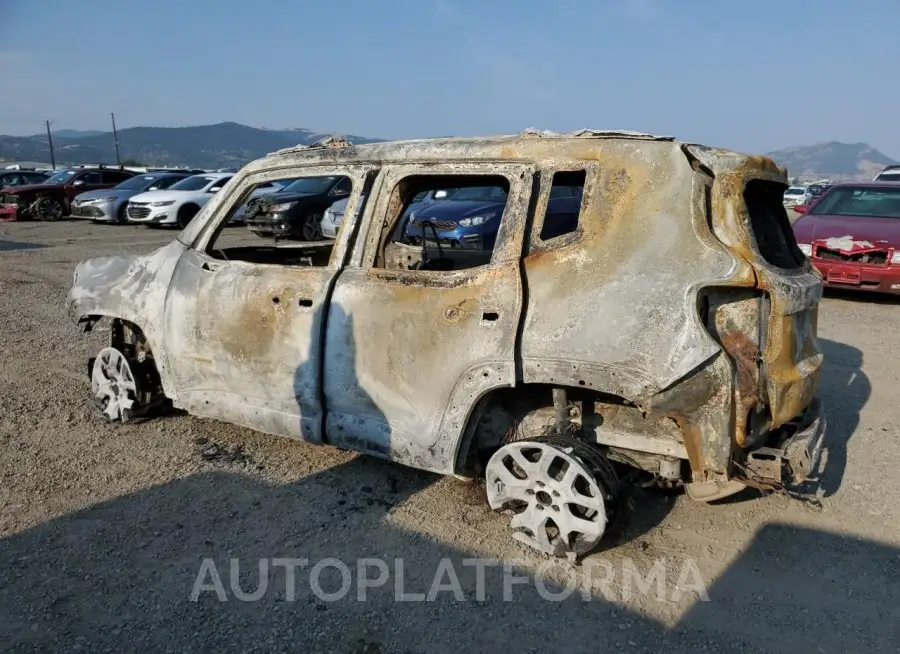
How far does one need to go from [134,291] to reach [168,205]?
46.4 feet

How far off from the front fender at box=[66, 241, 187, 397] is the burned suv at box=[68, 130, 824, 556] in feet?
0.71

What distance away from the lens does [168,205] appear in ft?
56.3

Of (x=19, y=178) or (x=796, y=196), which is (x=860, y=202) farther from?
(x=796, y=196)

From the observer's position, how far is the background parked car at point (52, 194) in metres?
19.6

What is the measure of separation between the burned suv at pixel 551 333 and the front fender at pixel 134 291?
0.22 metres

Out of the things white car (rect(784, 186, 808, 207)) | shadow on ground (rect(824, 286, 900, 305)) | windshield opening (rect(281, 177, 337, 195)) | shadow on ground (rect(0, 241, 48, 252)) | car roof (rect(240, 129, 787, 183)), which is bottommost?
white car (rect(784, 186, 808, 207))

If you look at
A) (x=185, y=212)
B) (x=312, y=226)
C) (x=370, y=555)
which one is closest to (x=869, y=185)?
(x=370, y=555)

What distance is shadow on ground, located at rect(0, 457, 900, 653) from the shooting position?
262cm

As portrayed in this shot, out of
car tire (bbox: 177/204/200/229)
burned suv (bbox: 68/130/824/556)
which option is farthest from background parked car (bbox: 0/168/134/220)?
burned suv (bbox: 68/130/824/556)

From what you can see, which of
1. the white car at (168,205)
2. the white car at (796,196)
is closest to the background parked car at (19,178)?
the white car at (168,205)

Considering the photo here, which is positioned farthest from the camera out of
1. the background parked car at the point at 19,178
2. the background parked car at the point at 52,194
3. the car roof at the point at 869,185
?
the background parked car at the point at 19,178

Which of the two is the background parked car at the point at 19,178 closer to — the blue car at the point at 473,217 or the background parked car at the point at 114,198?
the background parked car at the point at 114,198

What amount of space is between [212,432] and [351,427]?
146 cm

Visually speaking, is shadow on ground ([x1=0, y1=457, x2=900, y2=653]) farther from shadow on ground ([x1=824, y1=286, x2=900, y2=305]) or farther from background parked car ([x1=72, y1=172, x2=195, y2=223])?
background parked car ([x1=72, y1=172, x2=195, y2=223])
